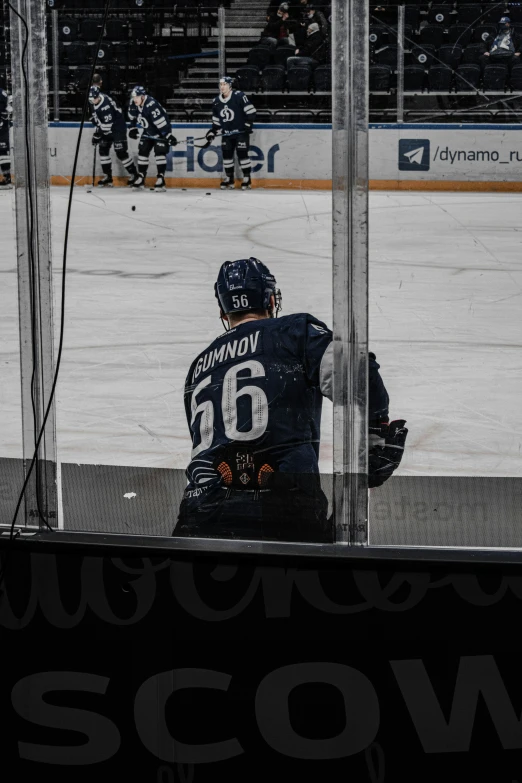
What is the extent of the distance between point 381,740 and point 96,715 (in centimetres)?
42

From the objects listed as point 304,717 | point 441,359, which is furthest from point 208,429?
point 441,359

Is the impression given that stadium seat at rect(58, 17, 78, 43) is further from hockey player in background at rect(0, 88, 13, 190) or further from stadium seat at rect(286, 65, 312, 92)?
stadium seat at rect(286, 65, 312, 92)

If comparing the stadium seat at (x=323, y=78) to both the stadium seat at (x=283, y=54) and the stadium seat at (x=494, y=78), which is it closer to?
the stadium seat at (x=283, y=54)

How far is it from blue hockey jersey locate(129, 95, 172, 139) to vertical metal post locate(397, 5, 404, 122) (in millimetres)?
336

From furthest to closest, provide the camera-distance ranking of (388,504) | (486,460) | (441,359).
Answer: (441,359) → (486,460) → (388,504)

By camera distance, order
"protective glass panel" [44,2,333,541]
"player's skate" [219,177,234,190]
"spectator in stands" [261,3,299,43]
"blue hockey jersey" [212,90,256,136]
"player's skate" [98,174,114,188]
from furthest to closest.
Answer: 1. "player's skate" [219,177,234,190]
2. "player's skate" [98,174,114,188]
3. "blue hockey jersey" [212,90,256,136]
4. "protective glass panel" [44,2,333,541]
5. "spectator in stands" [261,3,299,43]

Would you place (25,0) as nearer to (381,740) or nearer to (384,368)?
(384,368)

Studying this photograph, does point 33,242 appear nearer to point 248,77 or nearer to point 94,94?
point 94,94

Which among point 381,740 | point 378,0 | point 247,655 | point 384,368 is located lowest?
point 381,740

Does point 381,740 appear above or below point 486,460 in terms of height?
below

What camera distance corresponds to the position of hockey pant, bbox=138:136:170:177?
1.90 metres

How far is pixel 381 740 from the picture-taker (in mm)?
1746

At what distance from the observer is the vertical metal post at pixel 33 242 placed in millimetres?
1709

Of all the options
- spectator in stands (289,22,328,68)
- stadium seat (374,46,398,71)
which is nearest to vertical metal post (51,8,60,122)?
spectator in stands (289,22,328,68)
